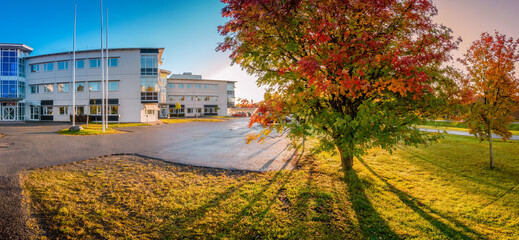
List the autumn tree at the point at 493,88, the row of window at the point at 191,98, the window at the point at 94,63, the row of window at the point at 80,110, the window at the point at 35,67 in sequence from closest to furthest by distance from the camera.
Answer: the autumn tree at the point at 493,88
the row of window at the point at 80,110
the window at the point at 94,63
the window at the point at 35,67
the row of window at the point at 191,98

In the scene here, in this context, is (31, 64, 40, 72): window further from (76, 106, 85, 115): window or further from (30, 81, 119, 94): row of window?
(76, 106, 85, 115): window

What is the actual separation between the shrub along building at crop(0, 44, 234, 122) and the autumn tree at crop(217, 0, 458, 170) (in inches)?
1369

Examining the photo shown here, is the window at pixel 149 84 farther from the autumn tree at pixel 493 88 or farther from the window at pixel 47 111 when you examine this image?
the autumn tree at pixel 493 88

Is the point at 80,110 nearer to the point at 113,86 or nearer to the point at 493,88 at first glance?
the point at 113,86

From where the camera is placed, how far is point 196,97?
67000mm

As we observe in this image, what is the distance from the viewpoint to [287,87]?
5.80 metres

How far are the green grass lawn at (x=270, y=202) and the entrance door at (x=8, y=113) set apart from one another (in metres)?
47.7

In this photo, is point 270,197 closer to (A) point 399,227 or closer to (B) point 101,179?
(A) point 399,227

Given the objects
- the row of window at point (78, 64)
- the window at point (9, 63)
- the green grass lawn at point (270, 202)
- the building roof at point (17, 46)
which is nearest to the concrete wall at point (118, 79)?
the row of window at point (78, 64)

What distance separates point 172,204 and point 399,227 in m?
4.35

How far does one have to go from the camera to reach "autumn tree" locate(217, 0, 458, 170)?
158 inches

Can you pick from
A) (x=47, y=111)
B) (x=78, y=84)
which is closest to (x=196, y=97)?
(x=78, y=84)

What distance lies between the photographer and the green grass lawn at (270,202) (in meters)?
3.79

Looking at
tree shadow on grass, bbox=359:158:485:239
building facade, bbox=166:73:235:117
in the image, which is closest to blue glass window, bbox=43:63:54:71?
building facade, bbox=166:73:235:117
